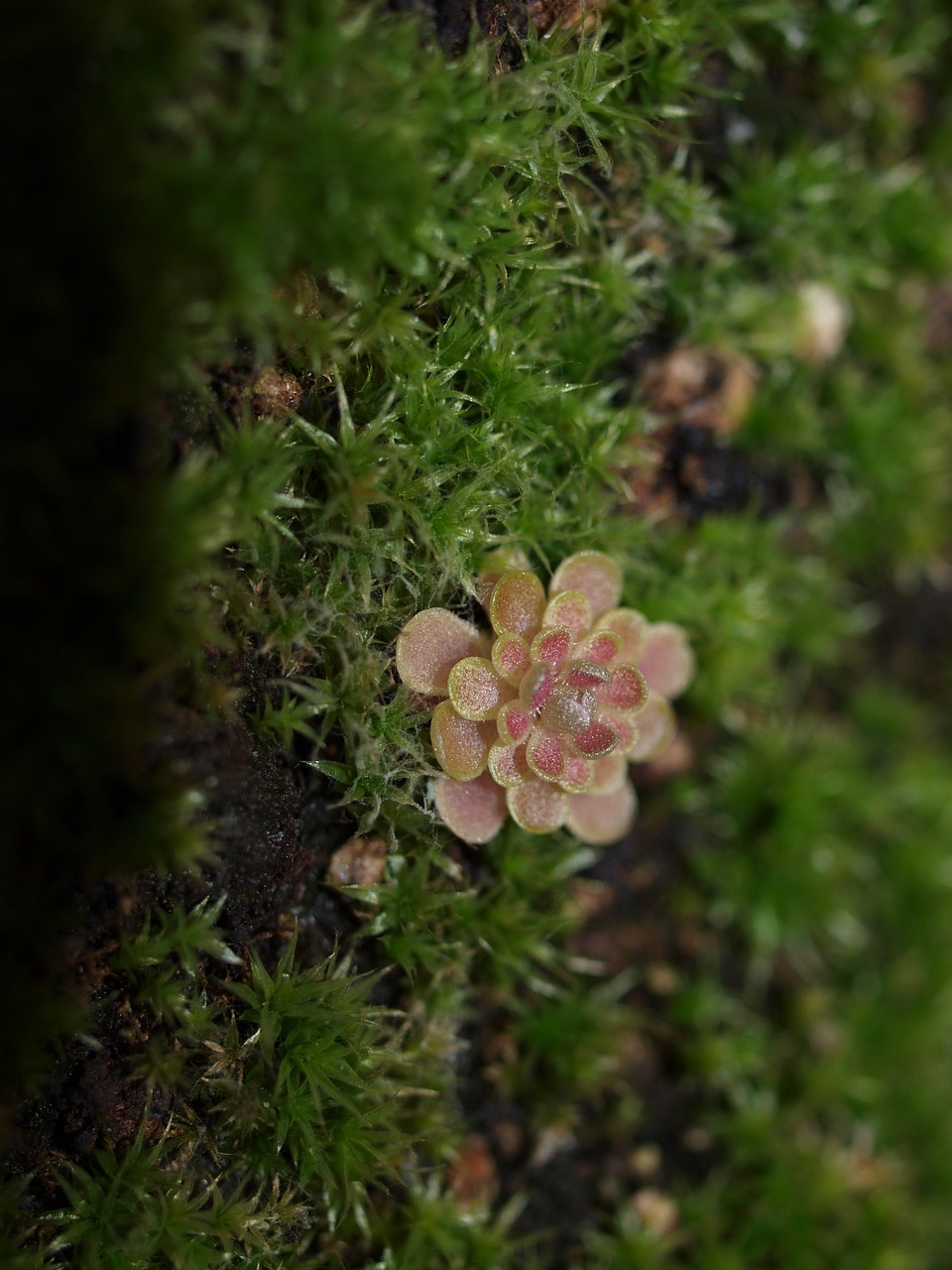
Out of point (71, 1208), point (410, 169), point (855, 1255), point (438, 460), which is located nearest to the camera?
point (410, 169)

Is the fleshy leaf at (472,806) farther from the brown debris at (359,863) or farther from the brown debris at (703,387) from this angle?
the brown debris at (703,387)

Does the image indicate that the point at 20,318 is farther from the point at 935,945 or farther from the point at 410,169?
the point at 935,945

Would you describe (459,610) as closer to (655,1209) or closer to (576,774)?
(576,774)

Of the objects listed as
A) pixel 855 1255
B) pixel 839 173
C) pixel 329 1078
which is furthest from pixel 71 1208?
pixel 839 173

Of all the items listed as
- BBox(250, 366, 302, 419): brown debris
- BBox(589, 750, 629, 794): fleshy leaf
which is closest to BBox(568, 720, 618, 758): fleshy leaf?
BBox(589, 750, 629, 794): fleshy leaf

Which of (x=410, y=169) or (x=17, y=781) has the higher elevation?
(x=410, y=169)

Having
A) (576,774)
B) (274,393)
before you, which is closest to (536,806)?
(576,774)

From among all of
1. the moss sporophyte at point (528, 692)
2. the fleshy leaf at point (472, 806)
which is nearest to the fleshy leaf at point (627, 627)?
the moss sporophyte at point (528, 692)
